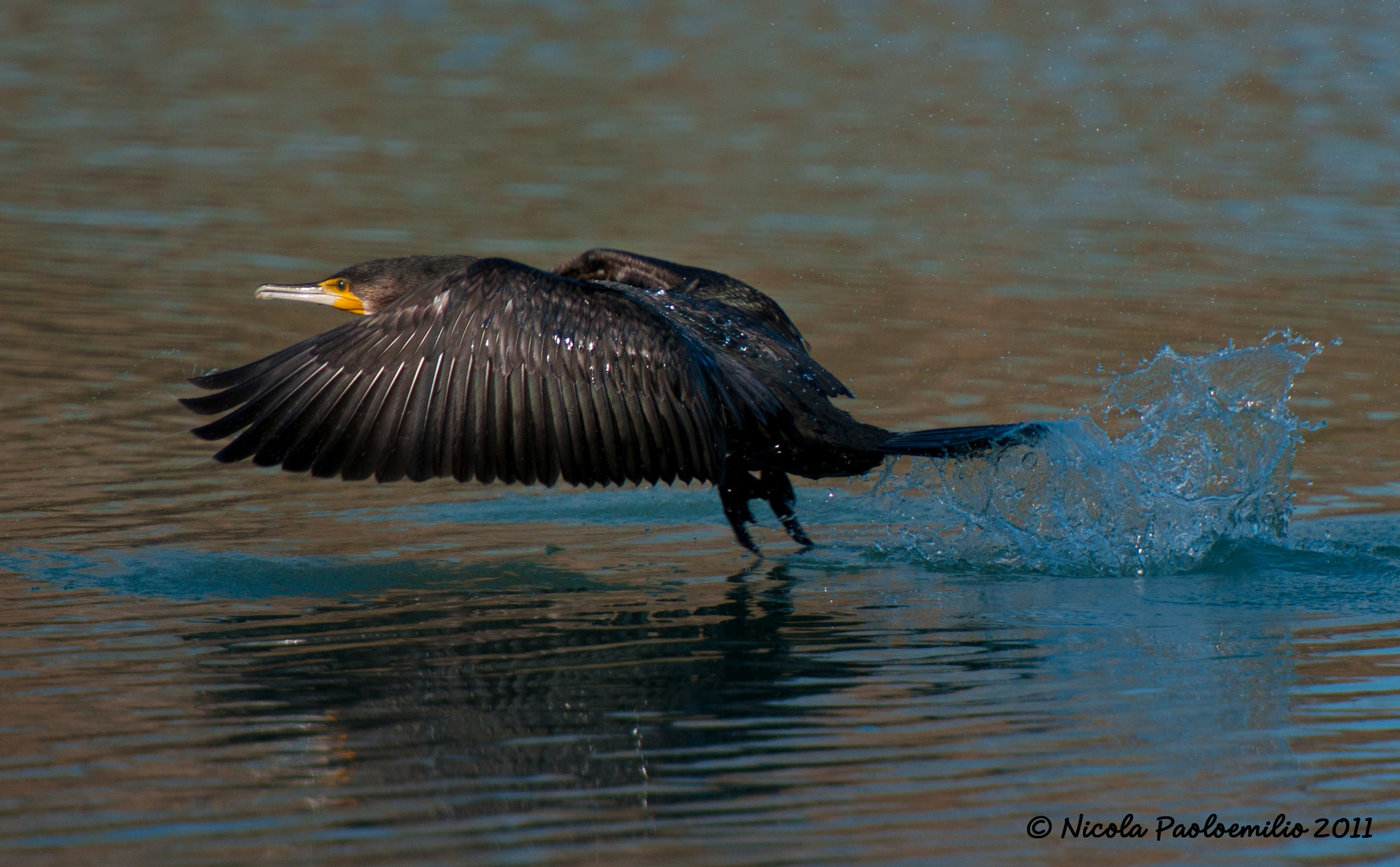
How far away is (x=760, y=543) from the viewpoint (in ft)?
23.1

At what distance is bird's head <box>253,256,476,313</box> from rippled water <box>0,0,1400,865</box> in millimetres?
908

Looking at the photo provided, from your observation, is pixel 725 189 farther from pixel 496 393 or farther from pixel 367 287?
pixel 496 393

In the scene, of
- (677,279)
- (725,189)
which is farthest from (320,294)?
(725,189)

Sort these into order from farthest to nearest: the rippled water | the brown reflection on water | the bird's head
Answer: the brown reflection on water < the bird's head < the rippled water

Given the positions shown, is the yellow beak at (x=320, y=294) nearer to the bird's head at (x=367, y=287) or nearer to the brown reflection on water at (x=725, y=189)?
the bird's head at (x=367, y=287)

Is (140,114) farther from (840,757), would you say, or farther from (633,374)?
(840,757)

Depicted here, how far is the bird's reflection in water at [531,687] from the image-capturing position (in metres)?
4.39

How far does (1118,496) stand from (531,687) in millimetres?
2730

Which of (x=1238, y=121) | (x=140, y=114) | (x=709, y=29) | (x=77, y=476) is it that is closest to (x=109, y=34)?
(x=140, y=114)

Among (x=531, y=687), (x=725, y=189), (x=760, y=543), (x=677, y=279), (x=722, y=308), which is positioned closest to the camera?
(x=531, y=687)

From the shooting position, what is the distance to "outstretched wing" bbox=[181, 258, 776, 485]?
571 cm

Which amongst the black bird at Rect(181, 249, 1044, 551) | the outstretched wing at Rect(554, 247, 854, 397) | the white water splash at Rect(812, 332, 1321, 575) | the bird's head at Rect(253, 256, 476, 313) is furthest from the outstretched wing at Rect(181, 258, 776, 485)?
the white water splash at Rect(812, 332, 1321, 575)

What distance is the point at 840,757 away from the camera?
4520 millimetres

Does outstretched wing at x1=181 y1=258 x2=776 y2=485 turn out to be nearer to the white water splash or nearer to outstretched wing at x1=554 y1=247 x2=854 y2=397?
outstretched wing at x1=554 y1=247 x2=854 y2=397
